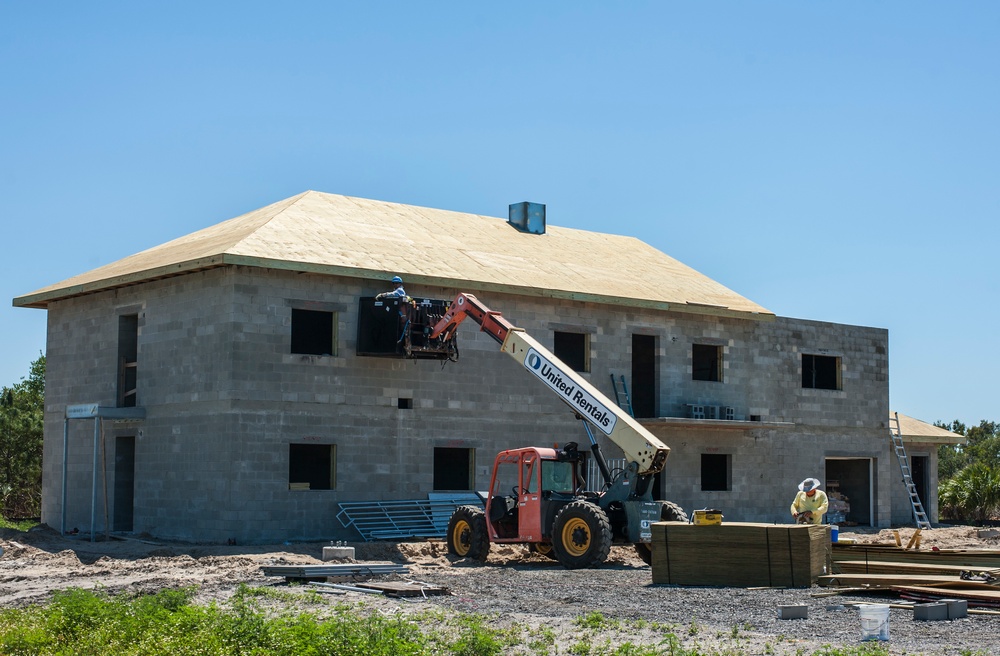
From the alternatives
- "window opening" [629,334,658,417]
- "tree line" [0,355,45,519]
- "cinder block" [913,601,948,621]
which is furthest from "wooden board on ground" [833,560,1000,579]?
"tree line" [0,355,45,519]

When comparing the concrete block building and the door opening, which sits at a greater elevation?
the concrete block building

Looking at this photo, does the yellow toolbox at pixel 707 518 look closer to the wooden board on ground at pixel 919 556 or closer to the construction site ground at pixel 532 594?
the construction site ground at pixel 532 594

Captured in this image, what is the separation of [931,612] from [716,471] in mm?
18832

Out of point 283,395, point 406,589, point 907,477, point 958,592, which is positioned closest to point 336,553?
point 406,589

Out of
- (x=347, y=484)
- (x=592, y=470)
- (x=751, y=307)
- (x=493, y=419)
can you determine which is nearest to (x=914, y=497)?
(x=751, y=307)

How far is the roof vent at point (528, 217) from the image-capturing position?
3394cm

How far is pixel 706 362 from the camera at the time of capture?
109ft

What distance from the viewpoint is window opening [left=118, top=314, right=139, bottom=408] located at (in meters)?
27.5

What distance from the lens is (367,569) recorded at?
1875cm

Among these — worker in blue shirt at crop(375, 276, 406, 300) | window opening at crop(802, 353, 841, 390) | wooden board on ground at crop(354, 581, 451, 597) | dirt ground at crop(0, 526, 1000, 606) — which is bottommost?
dirt ground at crop(0, 526, 1000, 606)

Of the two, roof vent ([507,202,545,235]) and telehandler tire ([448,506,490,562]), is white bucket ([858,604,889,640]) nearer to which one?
telehandler tire ([448,506,490,562])

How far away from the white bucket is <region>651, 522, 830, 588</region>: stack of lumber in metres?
4.81

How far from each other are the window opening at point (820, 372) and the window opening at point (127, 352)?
17612mm

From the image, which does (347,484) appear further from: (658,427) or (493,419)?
(658,427)
